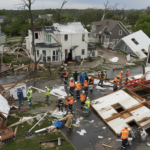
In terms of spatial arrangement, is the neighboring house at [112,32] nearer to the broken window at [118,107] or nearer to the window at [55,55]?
the window at [55,55]

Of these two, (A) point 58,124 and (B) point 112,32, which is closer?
(A) point 58,124

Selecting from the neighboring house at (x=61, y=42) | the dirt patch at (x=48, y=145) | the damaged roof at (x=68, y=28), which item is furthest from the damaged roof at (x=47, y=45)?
the dirt patch at (x=48, y=145)

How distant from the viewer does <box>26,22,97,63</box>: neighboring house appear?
87.2 ft

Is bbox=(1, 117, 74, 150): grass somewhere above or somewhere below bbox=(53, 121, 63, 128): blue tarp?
below

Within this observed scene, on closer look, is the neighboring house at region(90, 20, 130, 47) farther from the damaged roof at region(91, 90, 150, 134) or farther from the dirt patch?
the dirt patch

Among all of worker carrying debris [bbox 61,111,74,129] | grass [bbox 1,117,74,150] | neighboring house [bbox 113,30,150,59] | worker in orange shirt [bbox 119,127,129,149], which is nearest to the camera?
worker in orange shirt [bbox 119,127,129,149]

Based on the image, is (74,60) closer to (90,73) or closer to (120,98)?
(90,73)

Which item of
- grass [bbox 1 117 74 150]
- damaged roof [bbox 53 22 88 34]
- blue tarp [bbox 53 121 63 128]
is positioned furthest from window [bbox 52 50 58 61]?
blue tarp [bbox 53 121 63 128]

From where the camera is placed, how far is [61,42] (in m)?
26.9

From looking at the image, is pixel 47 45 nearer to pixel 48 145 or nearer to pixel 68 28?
pixel 68 28

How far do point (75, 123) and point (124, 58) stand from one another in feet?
67.7

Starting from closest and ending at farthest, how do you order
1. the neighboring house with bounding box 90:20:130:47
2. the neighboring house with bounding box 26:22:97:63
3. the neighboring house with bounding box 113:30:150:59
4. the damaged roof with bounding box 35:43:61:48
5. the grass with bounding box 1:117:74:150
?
1. the grass with bounding box 1:117:74:150
2. the damaged roof with bounding box 35:43:61:48
3. the neighboring house with bounding box 26:22:97:63
4. the neighboring house with bounding box 113:30:150:59
5. the neighboring house with bounding box 90:20:130:47

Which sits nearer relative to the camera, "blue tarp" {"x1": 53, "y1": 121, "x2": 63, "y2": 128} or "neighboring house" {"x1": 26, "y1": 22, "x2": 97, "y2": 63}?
"blue tarp" {"x1": 53, "y1": 121, "x2": 63, "y2": 128}

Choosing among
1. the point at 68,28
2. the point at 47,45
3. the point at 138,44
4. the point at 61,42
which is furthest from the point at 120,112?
the point at 138,44
